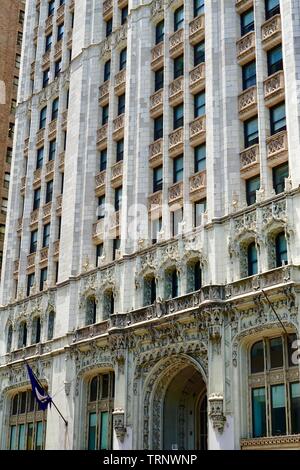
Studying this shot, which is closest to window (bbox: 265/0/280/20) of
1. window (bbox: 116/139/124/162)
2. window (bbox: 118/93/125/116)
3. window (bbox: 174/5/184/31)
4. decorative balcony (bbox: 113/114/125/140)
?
window (bbox: 174/5/184/31)

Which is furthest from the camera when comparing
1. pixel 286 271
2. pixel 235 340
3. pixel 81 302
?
pixel 81 302

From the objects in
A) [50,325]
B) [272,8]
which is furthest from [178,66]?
[50,325]

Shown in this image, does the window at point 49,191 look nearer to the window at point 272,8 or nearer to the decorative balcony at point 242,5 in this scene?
the decorative balcony at point 242,5

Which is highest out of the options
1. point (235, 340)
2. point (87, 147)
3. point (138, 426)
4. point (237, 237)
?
point (87, 147)

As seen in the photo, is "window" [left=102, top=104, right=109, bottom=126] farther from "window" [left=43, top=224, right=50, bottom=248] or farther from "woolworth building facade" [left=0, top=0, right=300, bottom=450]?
"window" [left=43, top=224, right=50, bottom=248]

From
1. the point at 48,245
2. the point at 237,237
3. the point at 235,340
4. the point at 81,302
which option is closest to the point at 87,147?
the point at 48,245

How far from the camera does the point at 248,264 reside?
35656mm

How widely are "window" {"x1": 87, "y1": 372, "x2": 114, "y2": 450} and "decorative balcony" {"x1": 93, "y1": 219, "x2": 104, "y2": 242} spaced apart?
9.04m

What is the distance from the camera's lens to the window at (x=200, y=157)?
40469mm

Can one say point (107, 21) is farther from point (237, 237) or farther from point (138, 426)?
point (138, 426)

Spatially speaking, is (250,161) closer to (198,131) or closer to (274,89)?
(274,89)

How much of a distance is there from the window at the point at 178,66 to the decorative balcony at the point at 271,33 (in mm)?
7097

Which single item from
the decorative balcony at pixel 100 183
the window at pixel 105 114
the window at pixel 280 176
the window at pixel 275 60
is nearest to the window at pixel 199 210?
the window at pixel 280 176

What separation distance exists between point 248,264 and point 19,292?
23.9 metres
